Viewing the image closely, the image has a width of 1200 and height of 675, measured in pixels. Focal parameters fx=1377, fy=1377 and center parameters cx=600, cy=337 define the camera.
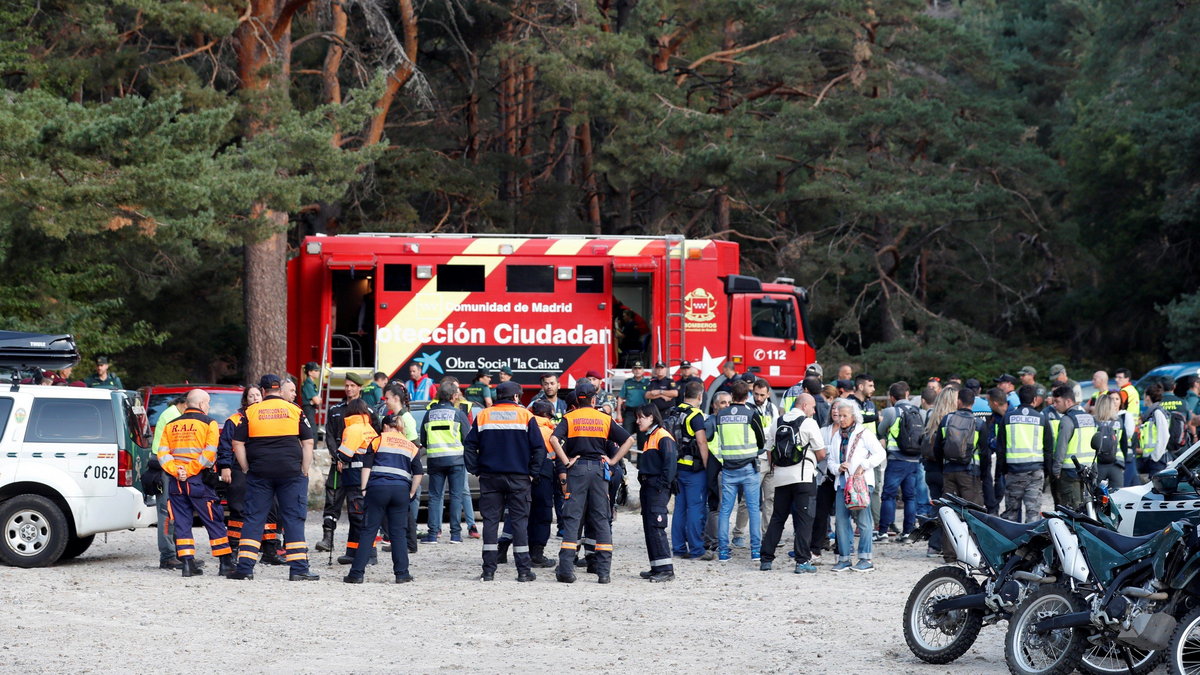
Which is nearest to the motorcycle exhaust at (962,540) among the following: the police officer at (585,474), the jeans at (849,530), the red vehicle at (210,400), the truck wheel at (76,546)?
the police officer at (585,474)

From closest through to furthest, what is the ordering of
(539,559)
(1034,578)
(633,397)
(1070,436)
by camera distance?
(1034,578), (539,559), (1070,436), (633,397)

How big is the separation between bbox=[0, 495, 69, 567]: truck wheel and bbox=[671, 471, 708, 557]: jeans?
5.79m

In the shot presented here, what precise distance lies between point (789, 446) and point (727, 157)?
20.4 meters

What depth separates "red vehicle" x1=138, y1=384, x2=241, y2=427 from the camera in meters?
17.1

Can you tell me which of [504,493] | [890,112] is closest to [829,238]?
[890,112]

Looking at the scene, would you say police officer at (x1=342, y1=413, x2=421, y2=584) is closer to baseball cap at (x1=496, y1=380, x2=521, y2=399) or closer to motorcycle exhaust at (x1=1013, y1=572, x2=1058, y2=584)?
baseball cap at (x1=496, y1=380, x2=521, y2=399)

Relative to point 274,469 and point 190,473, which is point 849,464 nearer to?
point 274,469

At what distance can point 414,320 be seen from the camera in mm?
20484

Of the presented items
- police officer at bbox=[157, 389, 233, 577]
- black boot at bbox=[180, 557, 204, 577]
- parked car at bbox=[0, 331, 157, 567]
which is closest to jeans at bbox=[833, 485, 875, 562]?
police officer at bbox=[157, 389, 233, 577]

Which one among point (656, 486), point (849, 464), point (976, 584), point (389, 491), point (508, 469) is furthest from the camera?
point (849, 464)

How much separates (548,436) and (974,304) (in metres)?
29.3

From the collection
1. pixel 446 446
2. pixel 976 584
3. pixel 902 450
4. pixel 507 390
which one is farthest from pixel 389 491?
pixel 902 450

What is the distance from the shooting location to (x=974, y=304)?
132 ft

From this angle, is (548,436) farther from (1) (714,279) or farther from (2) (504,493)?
(1) (714,279)
